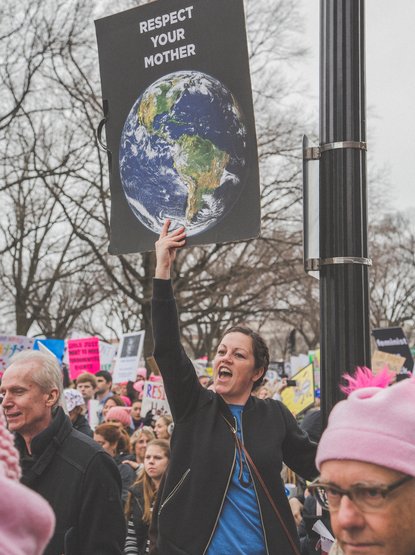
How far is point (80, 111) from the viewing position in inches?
789

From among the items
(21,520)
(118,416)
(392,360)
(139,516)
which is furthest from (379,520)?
(392,360)

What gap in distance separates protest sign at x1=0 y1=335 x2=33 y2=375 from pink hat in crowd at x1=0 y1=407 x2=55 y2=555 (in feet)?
32.2

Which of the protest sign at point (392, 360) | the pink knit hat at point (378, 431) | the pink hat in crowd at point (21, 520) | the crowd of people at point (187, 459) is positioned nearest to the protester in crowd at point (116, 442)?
the crowd of people at point (187, 459)

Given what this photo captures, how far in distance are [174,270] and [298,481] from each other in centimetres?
1424

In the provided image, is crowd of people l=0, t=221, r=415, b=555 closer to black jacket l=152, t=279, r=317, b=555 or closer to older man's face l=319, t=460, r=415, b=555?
black jacket l=152, t=279, r=317, b=555

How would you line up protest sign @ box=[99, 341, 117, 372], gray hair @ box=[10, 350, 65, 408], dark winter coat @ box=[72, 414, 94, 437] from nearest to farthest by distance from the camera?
gray hair @ box=[10, 350, 65, 408]
dark winter coat @ box=[72, 414, 94, 437]
protest sign @ box=[99, 341, 117, 372]

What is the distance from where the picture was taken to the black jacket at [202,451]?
3.38m

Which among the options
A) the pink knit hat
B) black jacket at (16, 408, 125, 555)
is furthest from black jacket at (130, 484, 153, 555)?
the pink knit hat

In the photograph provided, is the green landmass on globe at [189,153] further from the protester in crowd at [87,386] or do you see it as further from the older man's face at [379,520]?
the protester in crowd at [87,386]

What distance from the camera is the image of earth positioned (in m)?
3.41

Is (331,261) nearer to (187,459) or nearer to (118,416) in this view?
(187,459)

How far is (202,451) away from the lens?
11.4ft

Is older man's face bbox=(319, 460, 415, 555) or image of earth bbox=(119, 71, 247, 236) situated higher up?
image of earth bbox=(119, 71, 247, 236)

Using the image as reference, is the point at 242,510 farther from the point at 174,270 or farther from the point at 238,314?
the point at 238,314
